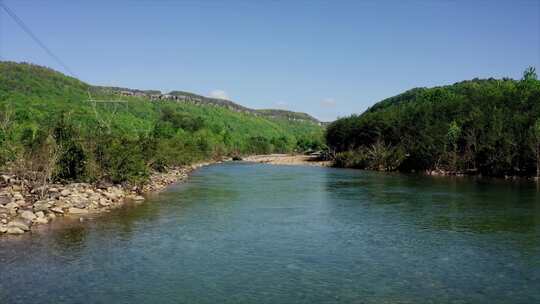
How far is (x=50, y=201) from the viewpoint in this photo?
29312 mm

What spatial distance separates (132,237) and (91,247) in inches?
98.3

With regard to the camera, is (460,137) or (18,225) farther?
(460,137)

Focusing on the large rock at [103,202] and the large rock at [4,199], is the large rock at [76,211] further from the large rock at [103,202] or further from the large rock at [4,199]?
the large rock at [4,199]

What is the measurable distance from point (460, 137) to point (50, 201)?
181 ft

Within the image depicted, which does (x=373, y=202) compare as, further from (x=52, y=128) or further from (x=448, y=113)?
(x=448, y=113)

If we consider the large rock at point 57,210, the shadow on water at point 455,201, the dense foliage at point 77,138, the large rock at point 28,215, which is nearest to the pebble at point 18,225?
the large rock at point 28,215

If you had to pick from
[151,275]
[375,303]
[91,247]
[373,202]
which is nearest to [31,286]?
[151,275]

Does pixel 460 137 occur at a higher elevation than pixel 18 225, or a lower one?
higher

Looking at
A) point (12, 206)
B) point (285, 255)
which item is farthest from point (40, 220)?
point (285, 255)

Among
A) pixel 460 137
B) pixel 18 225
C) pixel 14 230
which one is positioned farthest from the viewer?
pixel 460 137

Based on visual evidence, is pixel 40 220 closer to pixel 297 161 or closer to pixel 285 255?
pixel 285 255

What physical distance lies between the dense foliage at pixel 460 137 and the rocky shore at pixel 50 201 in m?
42.7

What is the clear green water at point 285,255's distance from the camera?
51.2 feet

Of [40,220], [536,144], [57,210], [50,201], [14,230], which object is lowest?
[14,230]
